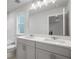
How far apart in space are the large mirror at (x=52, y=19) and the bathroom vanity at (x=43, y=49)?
502mm

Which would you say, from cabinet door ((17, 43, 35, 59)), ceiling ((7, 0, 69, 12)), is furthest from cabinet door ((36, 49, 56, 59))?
ceiling ((7, 0, 69, 12))

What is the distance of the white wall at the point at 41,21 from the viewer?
250 centimetres

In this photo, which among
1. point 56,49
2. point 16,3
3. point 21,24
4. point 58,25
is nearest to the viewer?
point 56,49

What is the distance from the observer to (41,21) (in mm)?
2822

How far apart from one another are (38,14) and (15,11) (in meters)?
1.33

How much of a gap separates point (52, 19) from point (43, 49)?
1.04 meters

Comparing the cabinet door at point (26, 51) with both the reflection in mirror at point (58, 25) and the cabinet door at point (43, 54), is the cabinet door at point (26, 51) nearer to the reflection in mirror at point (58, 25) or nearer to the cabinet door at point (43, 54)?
the cabinet door at point (43, 54)

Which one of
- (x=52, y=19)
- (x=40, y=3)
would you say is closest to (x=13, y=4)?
(x=40, y=3)

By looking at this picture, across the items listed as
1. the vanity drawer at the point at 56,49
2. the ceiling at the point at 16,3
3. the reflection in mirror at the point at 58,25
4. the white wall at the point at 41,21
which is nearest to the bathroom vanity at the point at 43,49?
the vanity drawer at the point at 56,49

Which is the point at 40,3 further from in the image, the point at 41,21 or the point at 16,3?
the point at 16,3

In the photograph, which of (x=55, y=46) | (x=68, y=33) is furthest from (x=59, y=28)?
(x=55, y=46)

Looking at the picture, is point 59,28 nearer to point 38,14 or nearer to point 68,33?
point 68,33

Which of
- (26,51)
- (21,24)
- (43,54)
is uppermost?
(21,24)
